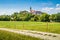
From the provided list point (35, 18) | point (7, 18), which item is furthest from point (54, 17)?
point (7, 18)

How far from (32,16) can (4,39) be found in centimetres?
11265

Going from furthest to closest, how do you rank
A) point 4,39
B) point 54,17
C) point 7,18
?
point 54,17, point 7,18, point 4,39

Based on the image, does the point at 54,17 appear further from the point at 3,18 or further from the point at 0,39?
the point at 0,39

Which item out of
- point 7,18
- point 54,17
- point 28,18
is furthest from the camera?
point 28,18

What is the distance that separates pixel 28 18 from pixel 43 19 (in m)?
12.3

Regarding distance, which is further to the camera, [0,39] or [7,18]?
[7,18]

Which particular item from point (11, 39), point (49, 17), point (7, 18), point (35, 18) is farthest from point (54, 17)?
point (11, 39)

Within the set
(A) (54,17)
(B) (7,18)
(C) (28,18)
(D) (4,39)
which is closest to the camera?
(D) (4,39)

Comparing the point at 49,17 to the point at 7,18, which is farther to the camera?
the point at 49,17

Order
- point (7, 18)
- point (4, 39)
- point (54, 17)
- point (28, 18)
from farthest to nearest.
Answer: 1. point (28, 18)
2. point (54, 17)
3. point (7, 18)
4. point (4, 39)

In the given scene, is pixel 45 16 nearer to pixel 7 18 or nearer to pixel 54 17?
pixel 54 17

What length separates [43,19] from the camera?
118 metres

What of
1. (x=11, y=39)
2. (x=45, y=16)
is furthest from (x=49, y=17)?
(x=11, y=39)

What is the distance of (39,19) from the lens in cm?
11688
